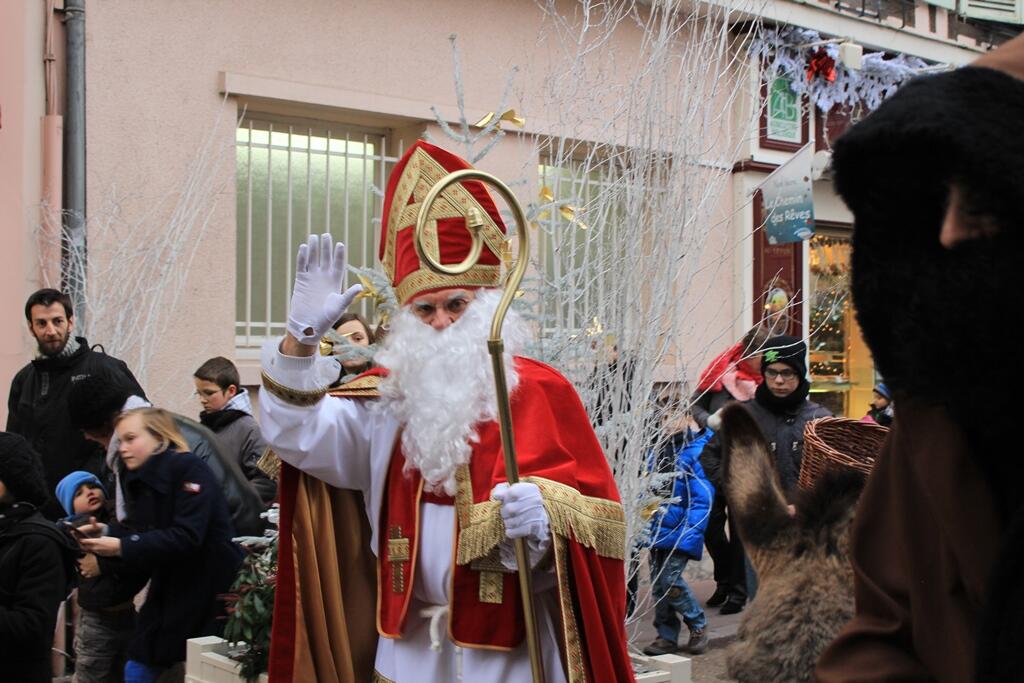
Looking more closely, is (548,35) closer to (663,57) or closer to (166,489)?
(663,57)

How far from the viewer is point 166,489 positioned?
4.72m

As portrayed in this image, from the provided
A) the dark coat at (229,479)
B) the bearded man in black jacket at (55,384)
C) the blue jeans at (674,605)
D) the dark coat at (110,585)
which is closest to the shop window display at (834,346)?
the blue jeans at (674,605)

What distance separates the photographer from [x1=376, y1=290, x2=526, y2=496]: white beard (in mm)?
3541

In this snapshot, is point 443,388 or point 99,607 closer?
point 443,388

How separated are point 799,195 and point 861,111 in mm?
3338

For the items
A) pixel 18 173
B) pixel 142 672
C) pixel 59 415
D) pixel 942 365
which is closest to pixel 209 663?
pixel 142 672

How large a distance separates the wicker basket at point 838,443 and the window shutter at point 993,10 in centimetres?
1276

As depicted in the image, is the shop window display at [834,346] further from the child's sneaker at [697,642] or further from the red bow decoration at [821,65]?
the child's sneaker at [697,642]

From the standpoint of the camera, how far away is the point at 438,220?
3.92m

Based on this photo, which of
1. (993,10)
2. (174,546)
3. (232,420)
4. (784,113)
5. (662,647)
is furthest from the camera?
(993,10)

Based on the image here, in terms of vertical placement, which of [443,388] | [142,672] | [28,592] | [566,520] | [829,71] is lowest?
[142,672]

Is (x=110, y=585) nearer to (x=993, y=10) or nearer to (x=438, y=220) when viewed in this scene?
(x=438, y=220)

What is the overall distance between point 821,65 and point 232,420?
8802 mm

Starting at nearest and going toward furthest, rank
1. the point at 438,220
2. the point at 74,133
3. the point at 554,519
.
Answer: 1. the point at 554,519
2. the point at 438,220
3. the point at 74,133
